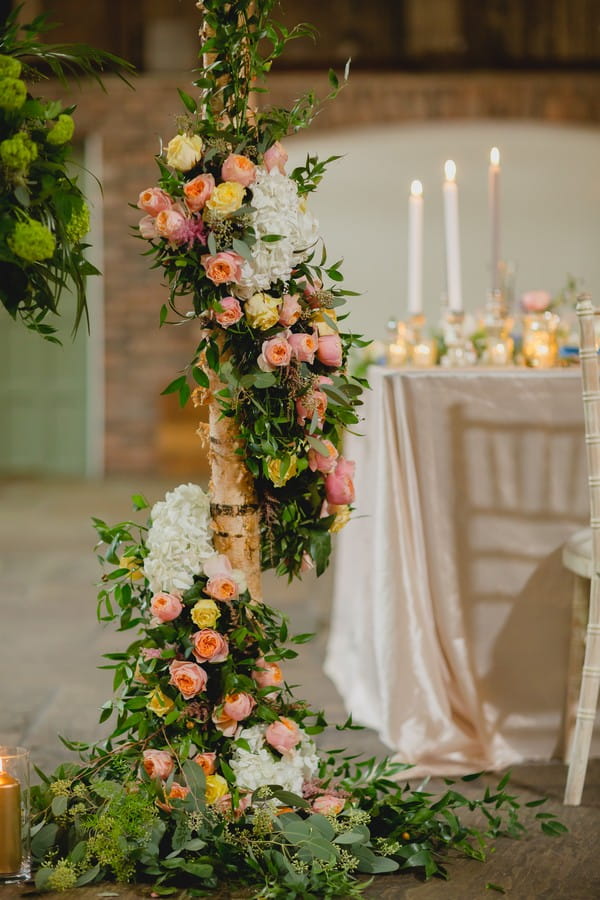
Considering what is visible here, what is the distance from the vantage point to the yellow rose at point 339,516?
2.05 m

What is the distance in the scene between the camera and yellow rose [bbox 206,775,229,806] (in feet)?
6.40

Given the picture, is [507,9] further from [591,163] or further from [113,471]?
[113,471]

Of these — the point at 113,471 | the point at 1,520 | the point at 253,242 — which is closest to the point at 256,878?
the point at 253,242

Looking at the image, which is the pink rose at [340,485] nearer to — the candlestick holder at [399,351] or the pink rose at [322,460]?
the pink rose at [322,460]

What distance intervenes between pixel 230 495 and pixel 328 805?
59 cm

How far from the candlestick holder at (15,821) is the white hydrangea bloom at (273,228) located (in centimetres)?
88

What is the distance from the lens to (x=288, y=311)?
75.4 inches

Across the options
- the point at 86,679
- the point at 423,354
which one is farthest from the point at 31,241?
the point at 86,679

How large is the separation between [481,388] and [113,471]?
5.45 meters

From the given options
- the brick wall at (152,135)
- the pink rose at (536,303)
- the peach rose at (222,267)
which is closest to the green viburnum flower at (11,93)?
the peach rose at (222,267)

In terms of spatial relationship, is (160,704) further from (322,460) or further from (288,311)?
(288,311)

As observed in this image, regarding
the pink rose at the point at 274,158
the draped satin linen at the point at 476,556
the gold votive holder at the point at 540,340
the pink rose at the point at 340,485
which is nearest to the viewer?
the pink rose at the point at 274,158

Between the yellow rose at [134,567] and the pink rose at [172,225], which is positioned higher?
the pink rose at [172,225]

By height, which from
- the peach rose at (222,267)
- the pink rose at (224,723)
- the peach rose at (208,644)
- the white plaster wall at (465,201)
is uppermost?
the white plaster wall at (465,201)
